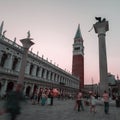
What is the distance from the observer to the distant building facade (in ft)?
96.1

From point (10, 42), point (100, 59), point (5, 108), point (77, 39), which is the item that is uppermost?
point (77, 39)

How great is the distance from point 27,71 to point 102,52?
22998 mm

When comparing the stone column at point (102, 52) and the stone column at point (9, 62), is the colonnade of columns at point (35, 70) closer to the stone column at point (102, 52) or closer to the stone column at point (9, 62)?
the stone column at point (9, 62)

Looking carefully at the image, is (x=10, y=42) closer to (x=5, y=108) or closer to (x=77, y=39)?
(x=5, y=108)

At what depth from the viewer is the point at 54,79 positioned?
50.5 meters

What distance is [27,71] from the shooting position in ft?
118

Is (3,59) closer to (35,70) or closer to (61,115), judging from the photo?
(35,70)

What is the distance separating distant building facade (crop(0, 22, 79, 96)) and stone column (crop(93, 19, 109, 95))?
60.4 feet

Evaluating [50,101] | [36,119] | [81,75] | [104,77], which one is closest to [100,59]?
[104,77]

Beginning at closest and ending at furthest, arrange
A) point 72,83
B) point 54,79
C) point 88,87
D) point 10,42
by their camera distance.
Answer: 1. point 10,42
2. point 54,79
3. point 72,83
4. point 88,87

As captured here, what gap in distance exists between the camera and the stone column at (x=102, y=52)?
1656 cm

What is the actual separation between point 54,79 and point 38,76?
1063 cm

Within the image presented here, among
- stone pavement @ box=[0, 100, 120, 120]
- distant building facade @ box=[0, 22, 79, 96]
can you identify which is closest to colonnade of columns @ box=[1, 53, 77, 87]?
distant building facade @ box=[0, 22, 79, 96]

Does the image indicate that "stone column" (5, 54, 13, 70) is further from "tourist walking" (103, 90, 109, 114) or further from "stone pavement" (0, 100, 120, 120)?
"tourist walking" (103, 90, 109, 114)
